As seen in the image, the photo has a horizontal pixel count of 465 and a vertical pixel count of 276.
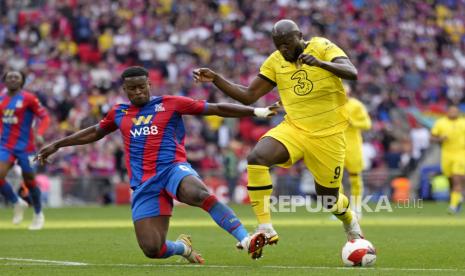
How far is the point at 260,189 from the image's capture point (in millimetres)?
12219

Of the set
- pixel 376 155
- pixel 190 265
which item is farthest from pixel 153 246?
pixel 376 155

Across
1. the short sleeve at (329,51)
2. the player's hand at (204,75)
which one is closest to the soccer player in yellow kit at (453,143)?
the short sleeve at (329,51)

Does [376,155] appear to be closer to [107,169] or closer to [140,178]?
[107,169]

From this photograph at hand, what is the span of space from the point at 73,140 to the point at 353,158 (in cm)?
900

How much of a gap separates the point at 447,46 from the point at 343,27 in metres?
4.00

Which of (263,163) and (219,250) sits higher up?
(263,163)

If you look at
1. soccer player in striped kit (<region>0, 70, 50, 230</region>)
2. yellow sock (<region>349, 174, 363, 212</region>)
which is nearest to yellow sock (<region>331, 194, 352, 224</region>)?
soccer player in striped kit (<region>0, 70, 50, 230</region>)

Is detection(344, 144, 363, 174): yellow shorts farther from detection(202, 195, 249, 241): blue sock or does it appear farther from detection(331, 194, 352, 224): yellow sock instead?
detection(202, 195, 249, 241): blue sock

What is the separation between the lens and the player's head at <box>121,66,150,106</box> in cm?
1222

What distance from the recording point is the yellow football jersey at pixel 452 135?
24891 millimetres

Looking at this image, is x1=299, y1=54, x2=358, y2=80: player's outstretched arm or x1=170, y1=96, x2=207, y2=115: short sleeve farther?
x1=170, y1=96, x2=207, y2=115: short sleeve

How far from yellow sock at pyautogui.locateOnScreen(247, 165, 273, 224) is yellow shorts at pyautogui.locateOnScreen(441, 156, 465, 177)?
13.3 m

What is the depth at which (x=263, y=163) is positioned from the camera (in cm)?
1217

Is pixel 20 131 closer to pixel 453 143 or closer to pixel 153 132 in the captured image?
pixel 153 132
